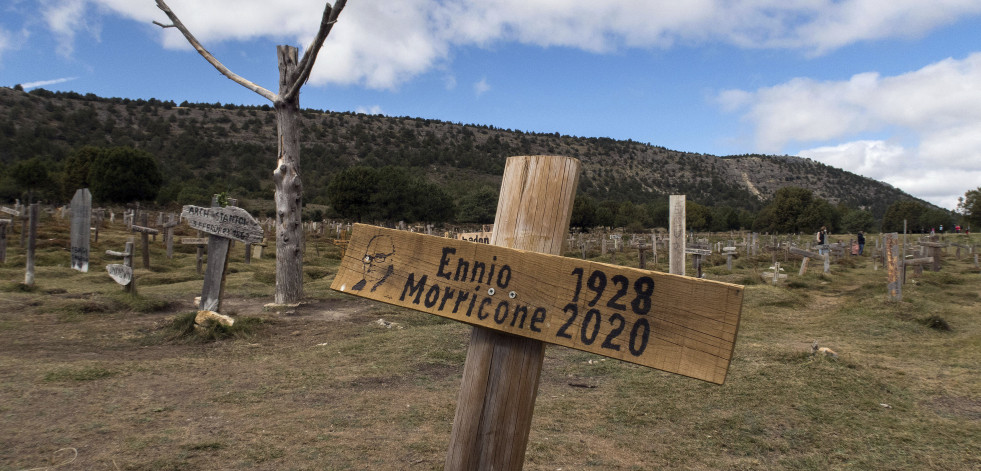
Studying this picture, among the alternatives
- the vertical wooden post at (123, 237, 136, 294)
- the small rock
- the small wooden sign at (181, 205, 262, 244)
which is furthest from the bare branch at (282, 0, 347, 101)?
the small rock

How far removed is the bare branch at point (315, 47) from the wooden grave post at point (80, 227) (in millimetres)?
4912

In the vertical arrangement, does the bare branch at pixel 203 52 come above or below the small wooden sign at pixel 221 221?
above

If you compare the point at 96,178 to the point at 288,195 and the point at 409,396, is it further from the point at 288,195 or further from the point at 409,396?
the point at 409,396

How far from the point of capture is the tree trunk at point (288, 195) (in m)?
10.4

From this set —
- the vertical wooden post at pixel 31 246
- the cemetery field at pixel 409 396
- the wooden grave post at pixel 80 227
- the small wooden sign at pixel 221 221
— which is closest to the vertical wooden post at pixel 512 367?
the cemetery field at pixel 409 396

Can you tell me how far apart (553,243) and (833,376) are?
505cm

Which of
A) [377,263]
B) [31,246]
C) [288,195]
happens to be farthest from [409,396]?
[31,246]

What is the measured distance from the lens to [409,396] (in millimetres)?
5105

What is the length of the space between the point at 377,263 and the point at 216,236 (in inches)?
306

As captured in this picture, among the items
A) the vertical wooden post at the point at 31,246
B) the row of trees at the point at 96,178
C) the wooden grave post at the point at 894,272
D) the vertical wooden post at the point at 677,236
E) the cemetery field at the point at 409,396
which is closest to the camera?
the cemetery field at the point at 409,396

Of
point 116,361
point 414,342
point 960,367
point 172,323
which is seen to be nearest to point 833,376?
point 960,367

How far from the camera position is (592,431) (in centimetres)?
425

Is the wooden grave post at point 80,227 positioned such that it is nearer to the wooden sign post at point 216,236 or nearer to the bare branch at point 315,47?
the wooden sign post at point 216,236

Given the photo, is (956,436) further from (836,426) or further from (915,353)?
(915,353)
